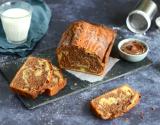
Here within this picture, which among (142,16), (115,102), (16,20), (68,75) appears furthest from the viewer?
(142,16)

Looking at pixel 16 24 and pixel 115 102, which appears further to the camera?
pixel 16 24

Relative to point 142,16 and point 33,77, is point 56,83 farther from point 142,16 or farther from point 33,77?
point 142,16

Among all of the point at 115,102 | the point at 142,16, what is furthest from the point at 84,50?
the point at 142,16

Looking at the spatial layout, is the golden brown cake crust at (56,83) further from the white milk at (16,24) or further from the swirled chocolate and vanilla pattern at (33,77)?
the white milk at (16,24)

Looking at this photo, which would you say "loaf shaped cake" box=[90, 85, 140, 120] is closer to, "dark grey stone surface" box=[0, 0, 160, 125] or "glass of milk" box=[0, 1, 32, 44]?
"dark grey stone surface" box=[0, 0, 160, 125]

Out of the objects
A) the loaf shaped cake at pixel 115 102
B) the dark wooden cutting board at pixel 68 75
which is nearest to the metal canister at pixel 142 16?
the dark wooden cutting board at pixel 68 75

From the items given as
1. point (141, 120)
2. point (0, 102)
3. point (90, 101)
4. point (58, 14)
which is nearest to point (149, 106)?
point (141, 120)

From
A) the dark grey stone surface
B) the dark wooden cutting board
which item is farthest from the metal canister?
the dark wooden cutting board
